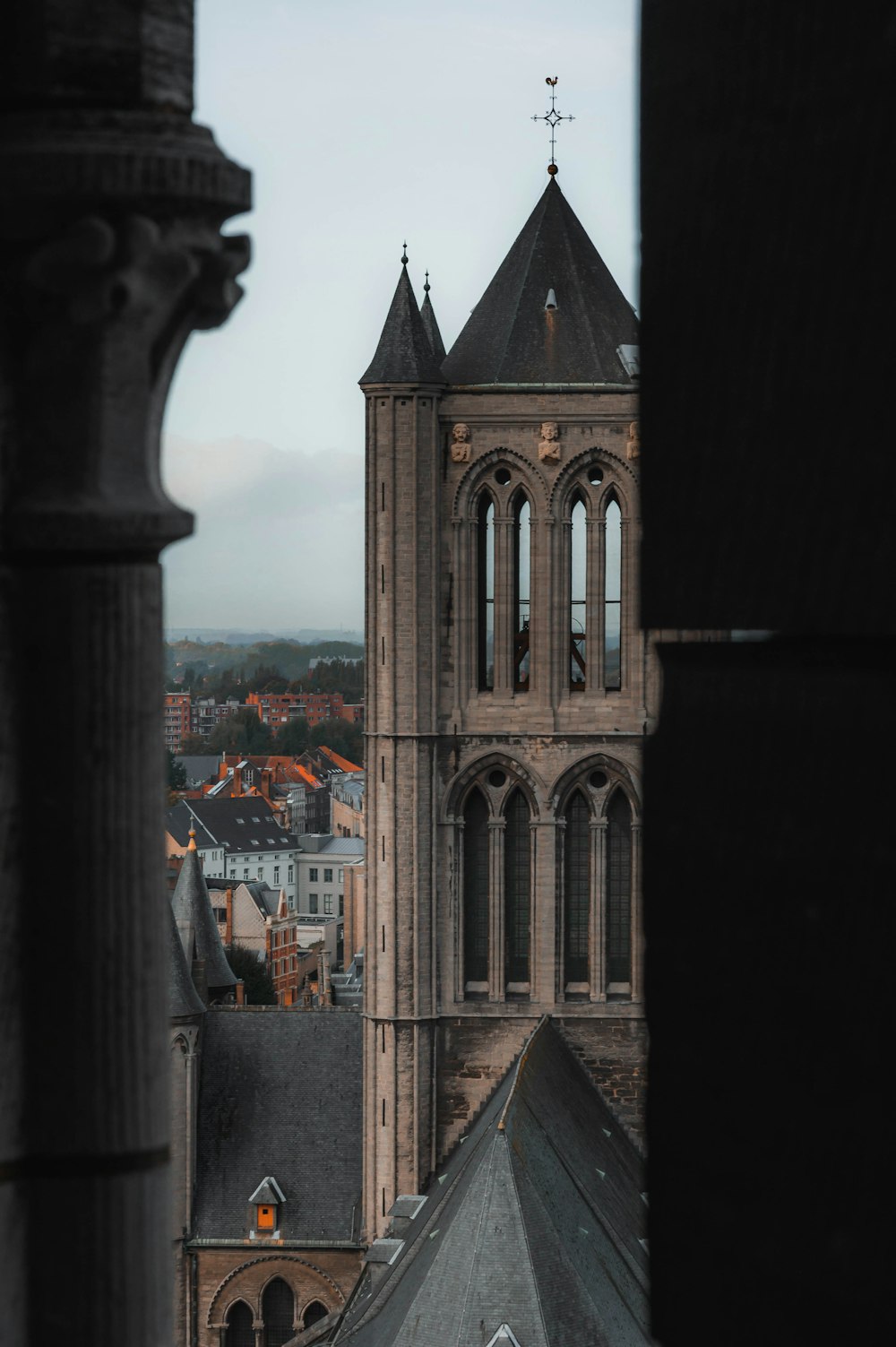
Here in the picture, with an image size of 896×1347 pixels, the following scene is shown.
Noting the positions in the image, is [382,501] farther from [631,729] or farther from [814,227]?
[814,227]

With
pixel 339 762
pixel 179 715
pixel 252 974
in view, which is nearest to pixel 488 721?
pixel 252 974

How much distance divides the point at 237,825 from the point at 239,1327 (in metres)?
68.3

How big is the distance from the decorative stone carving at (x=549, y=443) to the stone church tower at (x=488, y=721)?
3 cm

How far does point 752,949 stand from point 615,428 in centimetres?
2677

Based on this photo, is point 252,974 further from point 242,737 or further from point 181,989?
point 242,737

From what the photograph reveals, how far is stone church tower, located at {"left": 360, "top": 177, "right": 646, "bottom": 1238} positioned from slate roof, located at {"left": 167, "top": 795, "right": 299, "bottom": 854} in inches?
2691

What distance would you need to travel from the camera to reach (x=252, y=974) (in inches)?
2482

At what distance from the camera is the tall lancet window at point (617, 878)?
2894 cm

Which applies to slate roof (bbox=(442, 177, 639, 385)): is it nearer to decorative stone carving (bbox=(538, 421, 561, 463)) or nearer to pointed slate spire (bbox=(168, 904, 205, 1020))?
decorative stone carving (bbox=(538, 421, 561, 463))

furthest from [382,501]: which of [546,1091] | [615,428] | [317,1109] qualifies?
[317,1109]

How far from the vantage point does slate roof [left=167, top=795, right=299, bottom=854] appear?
324 ft

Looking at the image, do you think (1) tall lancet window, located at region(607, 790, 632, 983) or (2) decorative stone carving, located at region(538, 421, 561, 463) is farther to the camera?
(1) tall lancet window, located at region(607, 790, 632, 983)

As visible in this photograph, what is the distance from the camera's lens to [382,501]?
28453 millimetres

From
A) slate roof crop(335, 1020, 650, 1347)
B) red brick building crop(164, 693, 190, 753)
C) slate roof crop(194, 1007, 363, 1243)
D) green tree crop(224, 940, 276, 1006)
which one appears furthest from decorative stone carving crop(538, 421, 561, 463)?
red brick building crop(164, 693, 190, 753)
